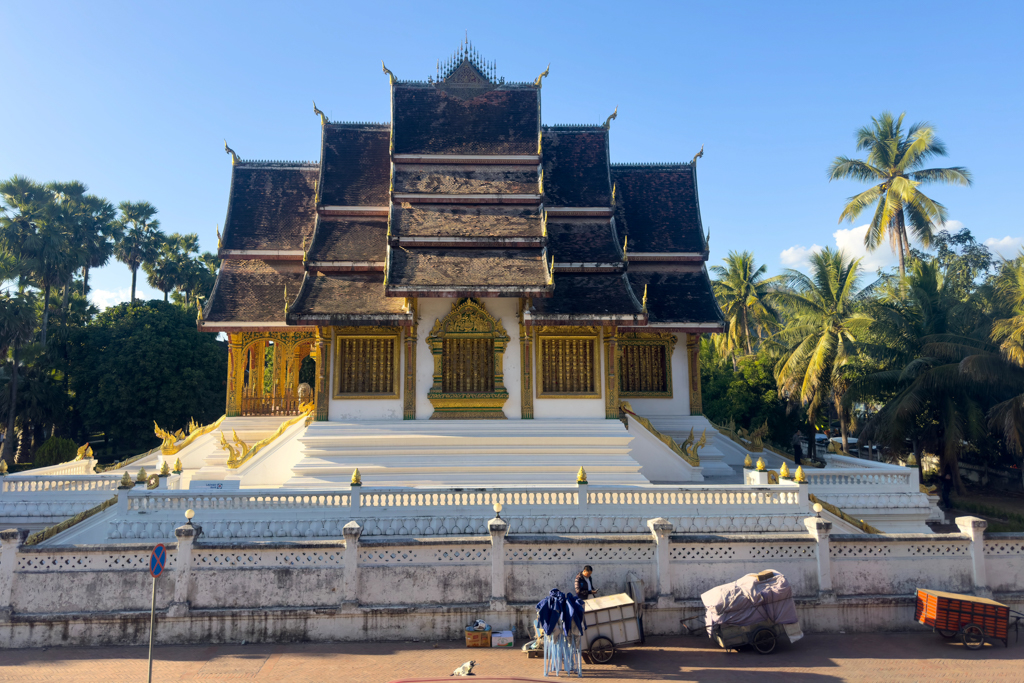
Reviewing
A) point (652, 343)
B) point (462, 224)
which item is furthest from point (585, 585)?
point (652, 343)

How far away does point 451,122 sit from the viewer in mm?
18625

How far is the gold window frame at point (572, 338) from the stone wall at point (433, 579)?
693cm

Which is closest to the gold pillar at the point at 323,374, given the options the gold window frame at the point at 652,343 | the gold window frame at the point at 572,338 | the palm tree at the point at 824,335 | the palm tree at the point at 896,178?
the gold window frame at the point at 572,338

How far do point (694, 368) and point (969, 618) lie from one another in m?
11.4

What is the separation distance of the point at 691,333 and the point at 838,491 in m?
6.67

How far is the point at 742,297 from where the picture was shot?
135 ft

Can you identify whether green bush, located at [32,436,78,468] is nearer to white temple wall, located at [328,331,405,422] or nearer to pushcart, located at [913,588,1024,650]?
white temple wall, located at [328,331,405,422]

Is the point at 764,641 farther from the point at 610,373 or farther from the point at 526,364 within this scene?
the point at 526,364

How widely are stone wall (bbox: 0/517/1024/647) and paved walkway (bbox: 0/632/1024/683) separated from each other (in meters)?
0.26

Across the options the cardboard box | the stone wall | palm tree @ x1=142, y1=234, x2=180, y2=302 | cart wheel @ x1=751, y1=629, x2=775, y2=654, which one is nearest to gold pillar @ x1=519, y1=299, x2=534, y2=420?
the stone wall

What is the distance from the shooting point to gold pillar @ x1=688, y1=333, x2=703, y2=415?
761 inches

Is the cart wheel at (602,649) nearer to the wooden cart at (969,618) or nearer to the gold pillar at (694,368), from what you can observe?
the wooden cart at (969,618)

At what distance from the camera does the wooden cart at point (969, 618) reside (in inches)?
332

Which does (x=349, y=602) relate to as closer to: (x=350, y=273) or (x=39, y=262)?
(x=350, y=273)
